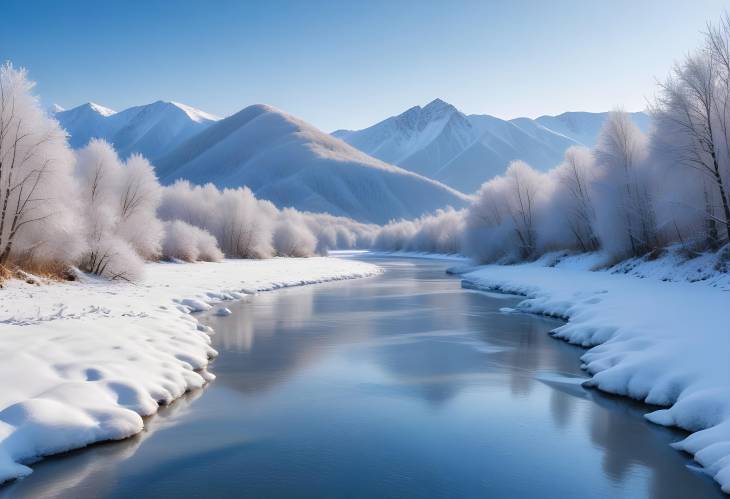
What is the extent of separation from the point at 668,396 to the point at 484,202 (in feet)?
172

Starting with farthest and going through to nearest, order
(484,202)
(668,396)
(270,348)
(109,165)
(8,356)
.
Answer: (484,202), (109,165), (270,348), (668,396), (8,356)

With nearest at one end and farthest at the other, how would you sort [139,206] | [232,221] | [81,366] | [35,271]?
[81,366], [35,271], [139,206], [232,221]

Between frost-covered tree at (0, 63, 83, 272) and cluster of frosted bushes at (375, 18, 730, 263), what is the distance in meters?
31.5

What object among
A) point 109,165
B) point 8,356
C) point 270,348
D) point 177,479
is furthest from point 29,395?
point 109,165

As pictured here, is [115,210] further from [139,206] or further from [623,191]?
[623,191]

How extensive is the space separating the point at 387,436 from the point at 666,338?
9.15 meters

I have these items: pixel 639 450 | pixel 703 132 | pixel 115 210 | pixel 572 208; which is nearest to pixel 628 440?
pixel 639 450

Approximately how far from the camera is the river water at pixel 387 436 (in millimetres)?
8141

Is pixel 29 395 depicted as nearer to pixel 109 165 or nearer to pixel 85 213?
pixel 85 213

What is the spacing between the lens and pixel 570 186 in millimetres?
49906

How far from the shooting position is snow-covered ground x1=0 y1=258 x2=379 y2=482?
8938 mm

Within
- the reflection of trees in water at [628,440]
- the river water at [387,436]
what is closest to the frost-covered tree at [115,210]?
the river water at [387,436]

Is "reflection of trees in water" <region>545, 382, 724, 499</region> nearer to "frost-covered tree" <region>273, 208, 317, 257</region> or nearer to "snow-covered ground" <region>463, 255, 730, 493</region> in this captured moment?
"snow-covered ground" <region>463, 255, 730, 493</region>

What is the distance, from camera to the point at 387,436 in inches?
406
